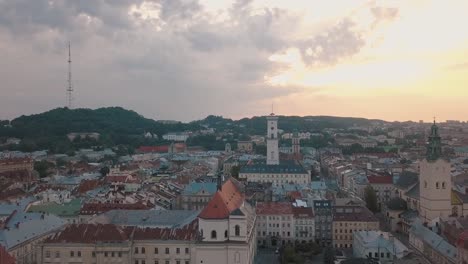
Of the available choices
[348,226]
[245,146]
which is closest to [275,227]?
[348,226]

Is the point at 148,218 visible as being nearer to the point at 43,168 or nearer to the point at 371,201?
the point at 371,201

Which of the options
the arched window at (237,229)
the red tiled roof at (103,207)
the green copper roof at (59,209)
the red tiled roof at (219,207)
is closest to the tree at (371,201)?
the red tiled roof at (103,207)

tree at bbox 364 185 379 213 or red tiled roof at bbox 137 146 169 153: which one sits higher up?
red tiled roof at bbox 137 146 169 153

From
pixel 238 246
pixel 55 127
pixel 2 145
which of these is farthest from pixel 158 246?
pixel 55 127

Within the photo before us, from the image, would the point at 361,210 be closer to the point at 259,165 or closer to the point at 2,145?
the point at 259,165

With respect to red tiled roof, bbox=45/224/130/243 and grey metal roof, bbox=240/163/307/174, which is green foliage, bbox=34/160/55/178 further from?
red tiled roof, bbox=45/224/130/243

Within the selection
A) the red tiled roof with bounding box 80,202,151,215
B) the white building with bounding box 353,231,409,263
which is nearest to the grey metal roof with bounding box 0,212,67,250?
the red tiled roof with bounding box 80,202,151,215

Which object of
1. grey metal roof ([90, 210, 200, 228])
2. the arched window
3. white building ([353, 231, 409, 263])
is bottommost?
white building ([353, 231, 409, 263])

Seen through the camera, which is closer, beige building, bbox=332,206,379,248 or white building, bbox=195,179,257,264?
white building, bbox=195,179,257,264
